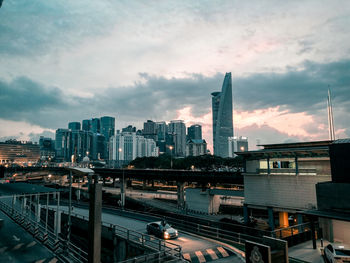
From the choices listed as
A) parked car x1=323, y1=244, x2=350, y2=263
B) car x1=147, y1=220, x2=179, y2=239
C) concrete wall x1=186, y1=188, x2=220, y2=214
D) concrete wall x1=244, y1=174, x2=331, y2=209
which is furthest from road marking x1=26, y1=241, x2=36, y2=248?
concrete wall x1=186, y1=188, x2=220, y2=214

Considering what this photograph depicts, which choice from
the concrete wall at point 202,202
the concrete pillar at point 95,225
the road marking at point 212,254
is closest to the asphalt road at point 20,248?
the concrete pillar at point 95,225

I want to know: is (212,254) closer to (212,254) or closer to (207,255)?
(212,254)

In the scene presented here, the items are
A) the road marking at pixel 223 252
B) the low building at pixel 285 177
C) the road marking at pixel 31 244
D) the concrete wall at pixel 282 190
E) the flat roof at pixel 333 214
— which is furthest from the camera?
the low building at pixel 285 177

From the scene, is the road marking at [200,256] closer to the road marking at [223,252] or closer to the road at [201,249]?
the road at [201,249]

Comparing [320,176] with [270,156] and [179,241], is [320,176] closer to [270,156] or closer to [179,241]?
[270,156]

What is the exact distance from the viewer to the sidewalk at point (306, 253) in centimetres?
1792

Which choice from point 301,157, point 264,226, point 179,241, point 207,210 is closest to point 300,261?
point 179,241

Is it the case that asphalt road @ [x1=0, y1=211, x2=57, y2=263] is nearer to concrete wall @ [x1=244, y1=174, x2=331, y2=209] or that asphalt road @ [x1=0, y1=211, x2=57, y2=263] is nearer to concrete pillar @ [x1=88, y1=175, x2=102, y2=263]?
concrete pillar @ [x1=88, y1=175, x2=102, y2=263]

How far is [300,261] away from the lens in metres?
17.5

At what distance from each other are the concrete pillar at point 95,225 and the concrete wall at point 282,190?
28.0 m

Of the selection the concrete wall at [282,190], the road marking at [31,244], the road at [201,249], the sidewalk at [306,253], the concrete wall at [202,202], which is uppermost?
the concrete wall at [282,190]

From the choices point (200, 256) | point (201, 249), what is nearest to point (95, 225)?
point (200, 256)

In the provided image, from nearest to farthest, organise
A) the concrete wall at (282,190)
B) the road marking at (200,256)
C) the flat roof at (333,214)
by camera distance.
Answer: the flat roof at (333,214)
the road marking at (200,256)
the concrete wall at (282,190)

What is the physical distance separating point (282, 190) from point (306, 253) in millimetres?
15120
